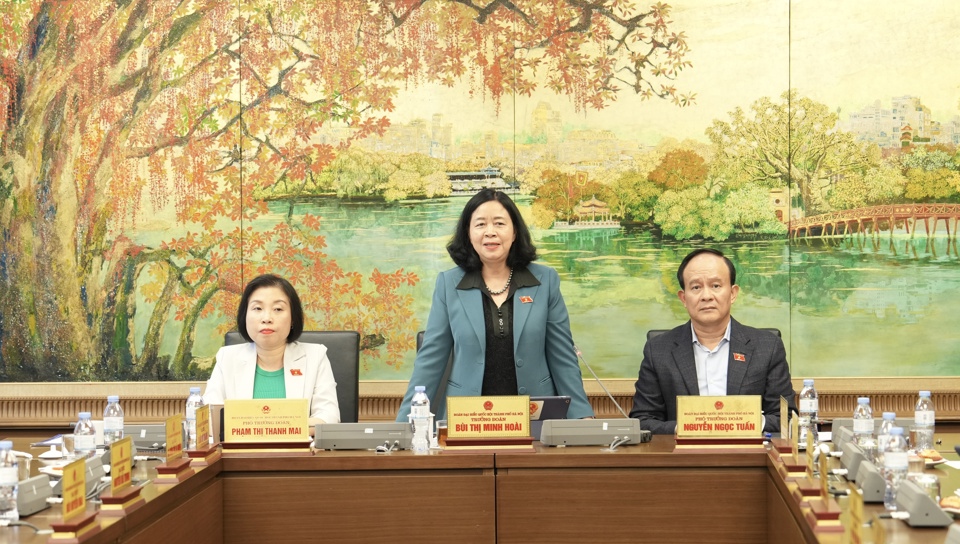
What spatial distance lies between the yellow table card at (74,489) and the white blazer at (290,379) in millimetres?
1273

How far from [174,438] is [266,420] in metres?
0.29

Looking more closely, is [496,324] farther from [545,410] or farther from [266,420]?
[266,420]

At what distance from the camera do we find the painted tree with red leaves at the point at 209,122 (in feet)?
15.4

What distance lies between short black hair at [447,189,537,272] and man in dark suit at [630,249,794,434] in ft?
1.74

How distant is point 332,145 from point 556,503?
248 cm

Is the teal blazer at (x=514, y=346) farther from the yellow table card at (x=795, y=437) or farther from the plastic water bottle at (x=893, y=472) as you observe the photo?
the plastic water bottle at (x=893, y=472)

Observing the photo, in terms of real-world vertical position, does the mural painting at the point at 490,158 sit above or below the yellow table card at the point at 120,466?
above

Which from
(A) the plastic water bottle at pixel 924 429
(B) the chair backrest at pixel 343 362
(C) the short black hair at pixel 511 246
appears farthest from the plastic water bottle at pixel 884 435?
(B) the chair backrest at pixel 343 362

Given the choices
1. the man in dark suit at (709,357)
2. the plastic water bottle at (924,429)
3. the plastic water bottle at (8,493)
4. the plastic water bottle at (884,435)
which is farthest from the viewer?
the man in dark suit at (709,357)

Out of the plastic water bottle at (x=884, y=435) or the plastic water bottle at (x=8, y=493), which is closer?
the plastic water bottle at (x=8, y=493)

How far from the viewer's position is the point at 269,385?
11.5 ft

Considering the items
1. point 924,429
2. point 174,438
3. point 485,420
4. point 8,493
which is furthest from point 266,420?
point 924,429

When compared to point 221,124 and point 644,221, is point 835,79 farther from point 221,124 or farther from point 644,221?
point 221,124

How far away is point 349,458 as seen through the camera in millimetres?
2742
